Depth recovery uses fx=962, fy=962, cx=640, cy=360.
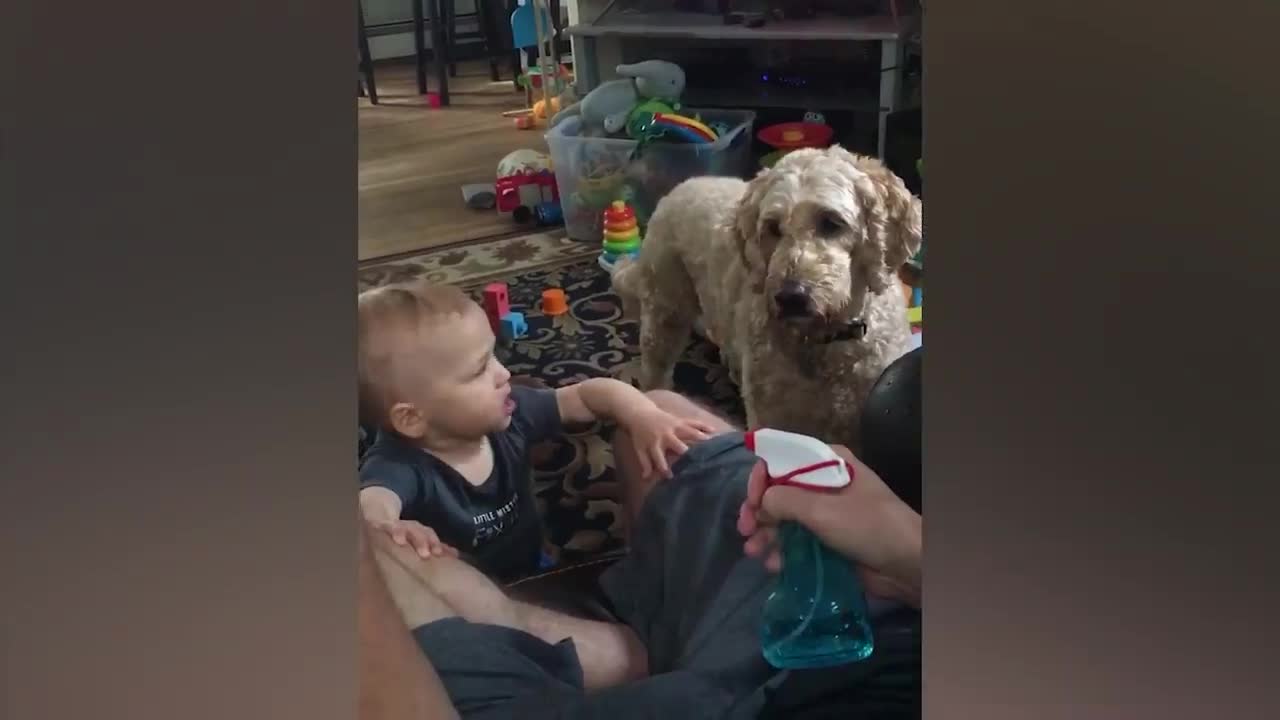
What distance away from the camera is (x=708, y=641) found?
2.22ft

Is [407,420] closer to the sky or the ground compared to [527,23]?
closer to the ground

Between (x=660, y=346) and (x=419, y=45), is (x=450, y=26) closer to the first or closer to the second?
(x=419, y=45)

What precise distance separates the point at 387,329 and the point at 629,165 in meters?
0.32

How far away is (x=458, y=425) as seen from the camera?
0.70m

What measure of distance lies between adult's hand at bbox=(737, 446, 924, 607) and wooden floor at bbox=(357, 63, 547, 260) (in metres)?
0.30

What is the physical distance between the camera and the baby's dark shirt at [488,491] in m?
0.68
